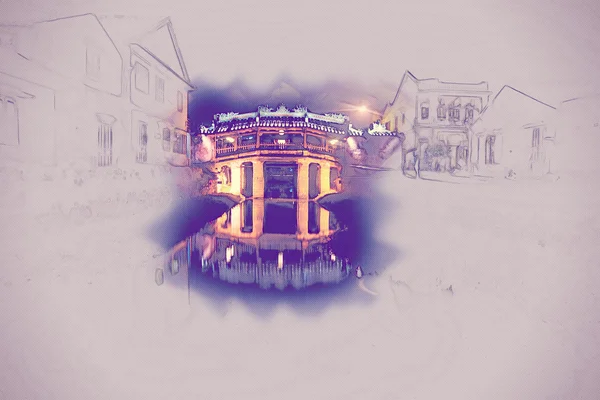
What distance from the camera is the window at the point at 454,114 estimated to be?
1.92 metres

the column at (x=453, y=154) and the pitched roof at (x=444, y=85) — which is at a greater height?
the pitched roof at (x=444, y=85)

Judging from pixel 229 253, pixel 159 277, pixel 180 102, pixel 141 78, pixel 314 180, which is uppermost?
pixel 141 78

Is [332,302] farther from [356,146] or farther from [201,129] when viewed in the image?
[201,129]

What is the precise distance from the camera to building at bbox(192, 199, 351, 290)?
193 cm

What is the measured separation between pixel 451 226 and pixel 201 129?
53.4 inches

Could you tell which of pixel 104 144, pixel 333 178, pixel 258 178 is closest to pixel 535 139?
pixel 333 178

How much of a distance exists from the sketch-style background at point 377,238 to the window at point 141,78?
9cm

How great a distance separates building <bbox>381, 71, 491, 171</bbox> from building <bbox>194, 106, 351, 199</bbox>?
290mm

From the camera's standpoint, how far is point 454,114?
1.93 m

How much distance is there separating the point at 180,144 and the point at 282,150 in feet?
1.68

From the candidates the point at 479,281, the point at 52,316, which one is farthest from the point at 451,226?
the point at 52,316

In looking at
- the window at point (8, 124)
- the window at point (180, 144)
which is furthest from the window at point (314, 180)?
the window at point (8, 124)

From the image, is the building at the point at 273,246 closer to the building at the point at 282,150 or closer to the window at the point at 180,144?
the building at the point at 282,150

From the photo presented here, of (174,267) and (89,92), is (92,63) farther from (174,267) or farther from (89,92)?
(174,267)
